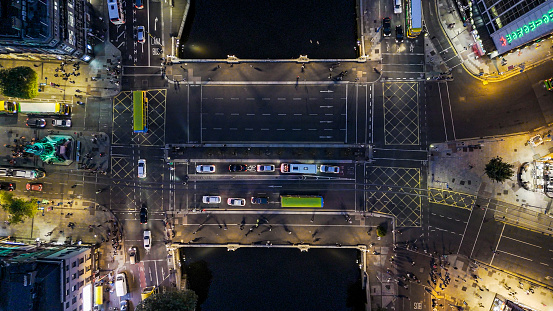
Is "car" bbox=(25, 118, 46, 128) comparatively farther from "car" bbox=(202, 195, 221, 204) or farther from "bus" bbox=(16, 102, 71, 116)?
"car" bbox=(202, 195, 221, 204)

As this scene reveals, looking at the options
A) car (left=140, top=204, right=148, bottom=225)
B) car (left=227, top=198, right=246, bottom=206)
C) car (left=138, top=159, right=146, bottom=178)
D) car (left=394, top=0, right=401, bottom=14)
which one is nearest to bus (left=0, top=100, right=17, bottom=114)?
car (left=138, top=159, right=146, bottom=178)

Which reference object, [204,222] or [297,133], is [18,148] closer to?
[204,222]

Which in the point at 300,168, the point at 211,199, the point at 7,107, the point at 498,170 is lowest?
the point at 211,199

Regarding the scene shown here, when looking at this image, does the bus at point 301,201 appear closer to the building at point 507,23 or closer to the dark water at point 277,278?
the dark water at point 277,278

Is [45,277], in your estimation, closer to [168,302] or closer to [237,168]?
[168,302]

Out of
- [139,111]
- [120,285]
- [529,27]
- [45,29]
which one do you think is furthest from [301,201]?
[45,29]

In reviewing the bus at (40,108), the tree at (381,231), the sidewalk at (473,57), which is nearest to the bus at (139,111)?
the bus at (40,108)

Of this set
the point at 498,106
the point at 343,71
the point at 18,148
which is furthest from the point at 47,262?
the point at 498,106
